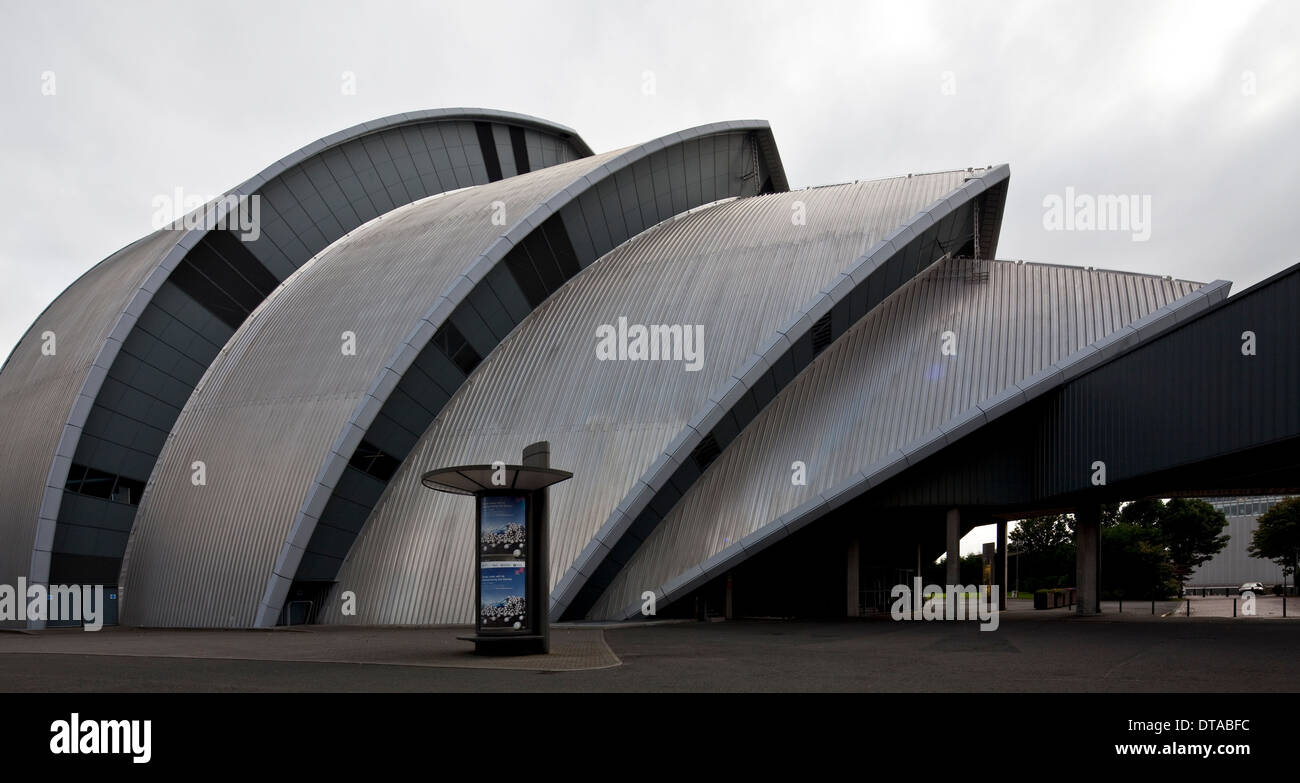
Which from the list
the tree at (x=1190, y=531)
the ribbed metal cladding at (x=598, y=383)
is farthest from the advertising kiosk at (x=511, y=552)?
the tree at (x=1190, y=531)

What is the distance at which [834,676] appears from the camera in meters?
12.5

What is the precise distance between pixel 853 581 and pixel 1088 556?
27.2 feet

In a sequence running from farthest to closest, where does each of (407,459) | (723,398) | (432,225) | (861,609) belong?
(432,225) → (861,609) → (407,459) → (723,398)

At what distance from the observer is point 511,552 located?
16891 mm

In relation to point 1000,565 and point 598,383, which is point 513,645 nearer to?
point 598,383

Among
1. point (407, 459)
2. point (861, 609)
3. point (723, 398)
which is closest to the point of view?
point (723, 398)

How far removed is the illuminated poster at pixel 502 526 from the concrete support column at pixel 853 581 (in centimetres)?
1486

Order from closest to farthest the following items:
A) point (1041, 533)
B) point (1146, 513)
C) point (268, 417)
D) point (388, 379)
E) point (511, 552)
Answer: point (511, 552)
point (388, 379)
point (268, 417)
point (1146, 513)
point (1041, 533)

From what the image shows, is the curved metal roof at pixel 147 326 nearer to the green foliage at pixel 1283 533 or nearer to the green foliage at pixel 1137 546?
the green foliage at pixel 1137 546

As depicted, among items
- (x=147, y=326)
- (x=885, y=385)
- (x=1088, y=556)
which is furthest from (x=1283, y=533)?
(x=147, y=326)

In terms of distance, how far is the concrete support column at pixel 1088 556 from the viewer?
29609 mm
